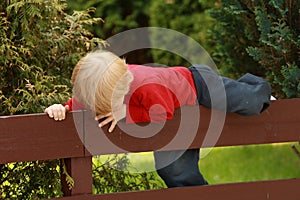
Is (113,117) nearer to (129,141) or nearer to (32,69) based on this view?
(129,141)

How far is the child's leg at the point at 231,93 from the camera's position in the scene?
12.2 ft

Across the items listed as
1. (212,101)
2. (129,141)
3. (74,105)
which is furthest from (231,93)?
(74,105)

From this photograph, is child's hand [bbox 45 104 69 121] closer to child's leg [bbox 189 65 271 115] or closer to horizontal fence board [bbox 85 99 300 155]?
horizontal fence board [bbox 85 99 300 155]

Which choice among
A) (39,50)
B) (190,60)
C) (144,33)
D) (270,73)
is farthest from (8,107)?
(144,33)

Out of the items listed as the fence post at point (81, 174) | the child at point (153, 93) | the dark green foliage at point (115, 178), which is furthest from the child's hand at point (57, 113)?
the dark green foliage at point (115, 178)

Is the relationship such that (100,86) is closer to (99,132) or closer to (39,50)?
(99,132)

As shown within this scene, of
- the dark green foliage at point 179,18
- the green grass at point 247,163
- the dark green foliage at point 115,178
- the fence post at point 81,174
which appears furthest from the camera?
the dark green foliage at point 179,18

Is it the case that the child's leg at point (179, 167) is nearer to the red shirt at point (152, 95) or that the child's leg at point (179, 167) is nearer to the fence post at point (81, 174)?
the red shirt at point (152, 95)

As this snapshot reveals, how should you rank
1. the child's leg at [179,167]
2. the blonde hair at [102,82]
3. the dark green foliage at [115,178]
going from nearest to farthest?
the blonde hair at [102,82]
the child's leg at [179,167]
the dark green foliage at [115,178]

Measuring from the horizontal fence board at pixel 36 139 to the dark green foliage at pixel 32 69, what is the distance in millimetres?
376

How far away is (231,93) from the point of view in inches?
148

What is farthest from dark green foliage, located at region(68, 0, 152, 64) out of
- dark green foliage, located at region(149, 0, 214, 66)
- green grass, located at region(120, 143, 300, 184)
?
green grass, located at region(120, 143, 300, 184)

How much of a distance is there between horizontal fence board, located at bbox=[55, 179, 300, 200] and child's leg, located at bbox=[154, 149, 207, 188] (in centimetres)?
14

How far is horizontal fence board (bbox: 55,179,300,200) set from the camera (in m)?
3.77
